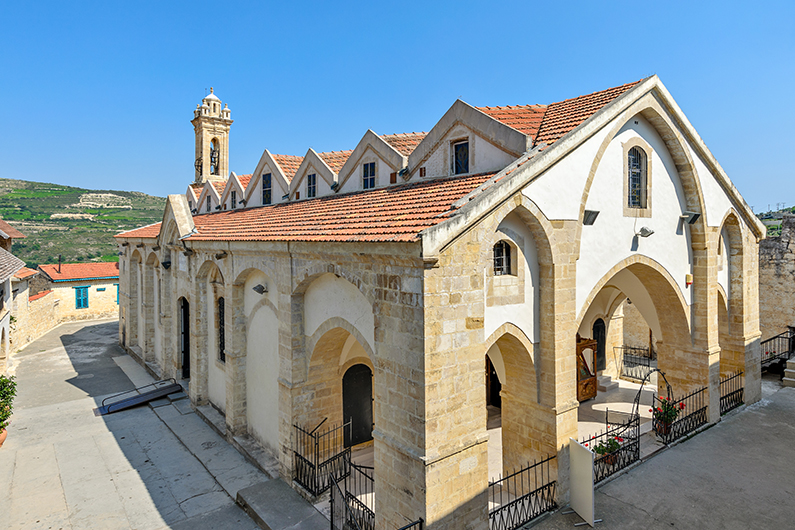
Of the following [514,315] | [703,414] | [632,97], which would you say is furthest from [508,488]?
[632,97]

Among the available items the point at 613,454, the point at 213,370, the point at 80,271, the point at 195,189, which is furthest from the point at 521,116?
the point at 80,271

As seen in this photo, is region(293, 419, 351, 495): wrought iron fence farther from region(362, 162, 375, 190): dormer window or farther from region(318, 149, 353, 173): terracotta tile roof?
region(318, 149, 353, 173): terracotta tile roof

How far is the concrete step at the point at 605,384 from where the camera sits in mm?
15586

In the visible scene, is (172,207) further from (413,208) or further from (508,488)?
(508,488)

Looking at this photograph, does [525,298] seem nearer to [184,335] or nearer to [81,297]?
[184,335]

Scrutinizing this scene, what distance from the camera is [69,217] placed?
80188 millimetres

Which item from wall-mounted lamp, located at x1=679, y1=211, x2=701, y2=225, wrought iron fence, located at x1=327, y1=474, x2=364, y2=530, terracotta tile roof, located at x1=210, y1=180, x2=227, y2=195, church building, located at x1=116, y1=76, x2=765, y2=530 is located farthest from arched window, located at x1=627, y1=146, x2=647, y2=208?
terracotta tile roof, located at x1=210, y1=180, x2=227, y2=195

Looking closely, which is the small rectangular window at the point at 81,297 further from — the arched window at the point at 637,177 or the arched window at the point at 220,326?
the arched window at the point at 637,177

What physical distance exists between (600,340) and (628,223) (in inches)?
310

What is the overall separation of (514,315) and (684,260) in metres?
6.32

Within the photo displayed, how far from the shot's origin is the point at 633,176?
10570 millimetres

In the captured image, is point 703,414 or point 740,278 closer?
point 703,414

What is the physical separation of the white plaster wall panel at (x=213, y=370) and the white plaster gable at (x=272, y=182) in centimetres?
437

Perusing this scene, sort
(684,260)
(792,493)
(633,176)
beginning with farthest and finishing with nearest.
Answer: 1. (684,260)
2. (633,176)
3. (792,493)
